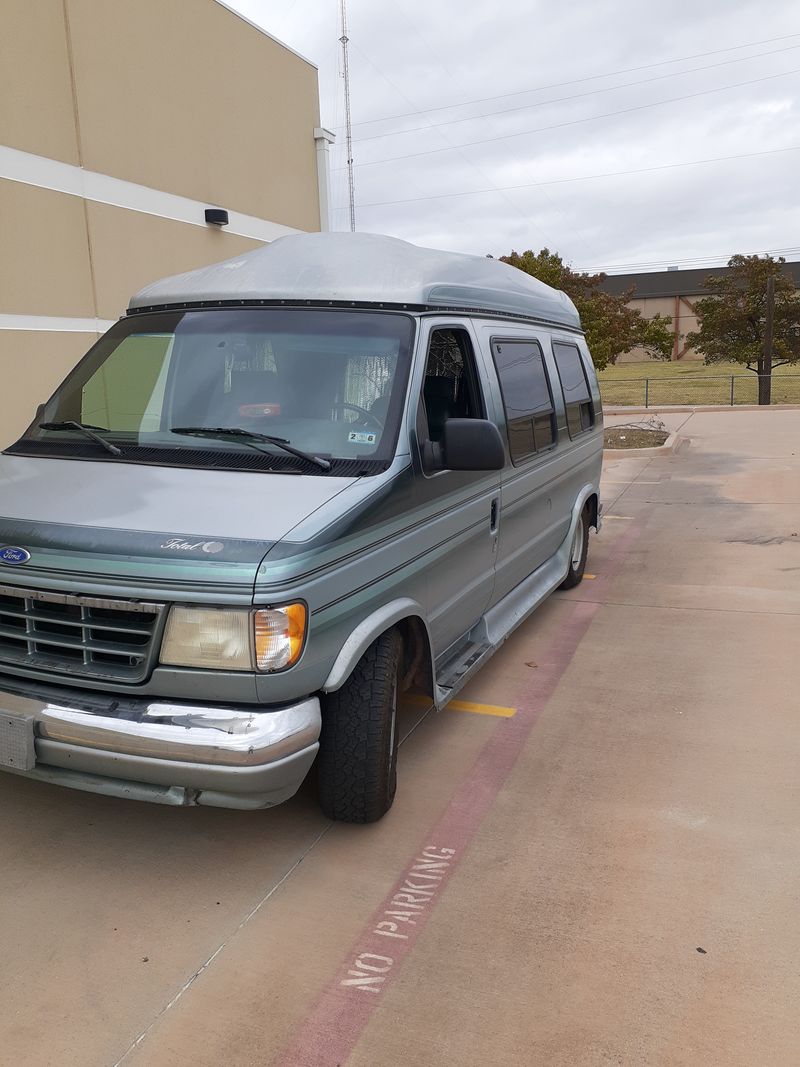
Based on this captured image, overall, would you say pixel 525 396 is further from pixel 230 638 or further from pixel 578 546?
pixel 230 638

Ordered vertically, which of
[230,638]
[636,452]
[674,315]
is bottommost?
[636,452]

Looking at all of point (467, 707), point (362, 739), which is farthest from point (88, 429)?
point (467, 707)

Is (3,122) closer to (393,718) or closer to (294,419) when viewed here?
(294,419)

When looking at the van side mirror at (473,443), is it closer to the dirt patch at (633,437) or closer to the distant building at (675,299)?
the dirt patch at (633,437)

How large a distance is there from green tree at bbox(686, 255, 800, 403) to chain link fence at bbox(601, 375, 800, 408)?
0.95m

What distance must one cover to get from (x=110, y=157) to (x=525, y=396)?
6.67 metres

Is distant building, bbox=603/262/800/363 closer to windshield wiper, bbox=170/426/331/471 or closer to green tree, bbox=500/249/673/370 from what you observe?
green tree, bbox=500/249/673/370

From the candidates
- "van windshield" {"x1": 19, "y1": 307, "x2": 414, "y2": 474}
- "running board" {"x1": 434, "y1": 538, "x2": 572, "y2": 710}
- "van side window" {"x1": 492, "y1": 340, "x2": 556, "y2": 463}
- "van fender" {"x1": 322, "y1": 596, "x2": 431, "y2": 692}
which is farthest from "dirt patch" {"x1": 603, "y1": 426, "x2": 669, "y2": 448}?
"van fender" {"x1": 322, "y1": 596, "x2": 431, "y2": 692}

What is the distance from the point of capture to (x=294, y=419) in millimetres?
3723

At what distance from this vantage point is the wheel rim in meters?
7.10

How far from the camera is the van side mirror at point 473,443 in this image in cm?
372

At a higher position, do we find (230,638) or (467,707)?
(230,638)

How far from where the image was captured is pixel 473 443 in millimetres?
3727

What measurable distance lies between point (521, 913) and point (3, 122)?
8483mm
